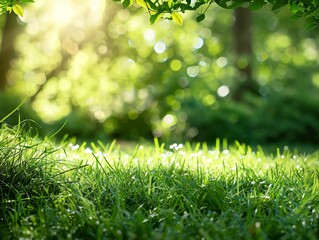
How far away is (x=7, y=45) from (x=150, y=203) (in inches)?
Result: 486

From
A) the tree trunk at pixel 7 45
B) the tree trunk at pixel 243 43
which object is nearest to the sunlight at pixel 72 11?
the tree trunk at pixel 7 45

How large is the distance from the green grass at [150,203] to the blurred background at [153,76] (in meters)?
7.86

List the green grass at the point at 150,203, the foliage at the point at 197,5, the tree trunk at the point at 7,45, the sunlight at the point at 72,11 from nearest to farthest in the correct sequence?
the green grass at the point at 150,203 < the foliage at the point at 197,5 < the tree trunk at the point at 7,45 < the sunlight at the point at 72,11

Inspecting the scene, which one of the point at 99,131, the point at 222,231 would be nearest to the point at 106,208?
the point at 222,231

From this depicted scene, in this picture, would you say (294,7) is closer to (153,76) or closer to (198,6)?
(198,6)

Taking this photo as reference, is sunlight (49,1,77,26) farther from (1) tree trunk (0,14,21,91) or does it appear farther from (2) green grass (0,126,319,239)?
(2) green grass (0,126,319,239)

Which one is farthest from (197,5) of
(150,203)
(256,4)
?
(150,203)

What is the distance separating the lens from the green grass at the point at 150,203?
2.77m

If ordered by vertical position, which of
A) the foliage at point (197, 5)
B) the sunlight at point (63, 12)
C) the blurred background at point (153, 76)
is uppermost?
the foliage at point (197, 5)

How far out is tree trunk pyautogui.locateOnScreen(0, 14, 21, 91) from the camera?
14.3 metres

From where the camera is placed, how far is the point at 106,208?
3236 millimetres

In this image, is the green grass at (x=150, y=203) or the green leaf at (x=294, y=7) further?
the green leaf at (x=294, y=7)

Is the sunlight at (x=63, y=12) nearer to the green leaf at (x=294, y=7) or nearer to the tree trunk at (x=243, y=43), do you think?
the tree trunk at (x=243, y=43)

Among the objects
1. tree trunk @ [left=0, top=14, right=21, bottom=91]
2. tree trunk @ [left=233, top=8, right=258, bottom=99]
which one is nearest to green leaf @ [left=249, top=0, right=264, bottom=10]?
tree trunk @ [left=0, top=14, right=21, bottom=91]
